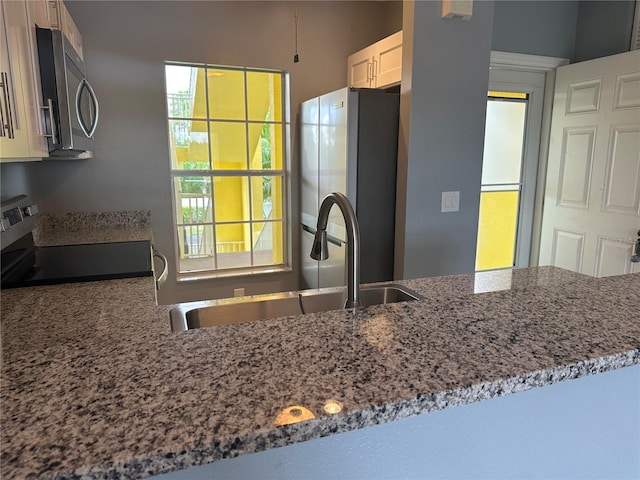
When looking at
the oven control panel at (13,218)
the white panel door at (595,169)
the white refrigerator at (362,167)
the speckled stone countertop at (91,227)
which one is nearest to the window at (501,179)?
the white panel door at (595,169)

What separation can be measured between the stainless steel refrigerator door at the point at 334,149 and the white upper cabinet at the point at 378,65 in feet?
1.22

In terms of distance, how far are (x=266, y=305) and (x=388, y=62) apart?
187 centimetres

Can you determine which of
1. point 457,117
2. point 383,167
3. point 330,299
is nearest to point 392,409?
point 330,299

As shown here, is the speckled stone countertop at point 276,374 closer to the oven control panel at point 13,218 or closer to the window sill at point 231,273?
the oven control panel at point 13,218

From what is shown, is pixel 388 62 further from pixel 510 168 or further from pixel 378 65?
pixel 510 168

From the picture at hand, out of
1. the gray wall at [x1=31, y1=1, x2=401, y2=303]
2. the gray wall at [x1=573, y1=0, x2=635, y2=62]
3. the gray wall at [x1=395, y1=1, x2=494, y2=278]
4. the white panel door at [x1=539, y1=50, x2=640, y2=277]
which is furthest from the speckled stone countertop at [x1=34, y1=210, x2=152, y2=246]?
the gray wall at [x1=573, y1=0, x2=635, y2=62]

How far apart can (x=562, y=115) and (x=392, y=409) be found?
3161 mm

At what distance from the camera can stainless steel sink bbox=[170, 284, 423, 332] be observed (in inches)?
49.4

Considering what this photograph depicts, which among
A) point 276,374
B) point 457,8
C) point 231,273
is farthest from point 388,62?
point 276,374

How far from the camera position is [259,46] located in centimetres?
A: 301

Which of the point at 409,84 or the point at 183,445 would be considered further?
the point at 409,84

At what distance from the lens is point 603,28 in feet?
9.49

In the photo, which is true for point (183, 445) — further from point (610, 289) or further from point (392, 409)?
point (610, 289)

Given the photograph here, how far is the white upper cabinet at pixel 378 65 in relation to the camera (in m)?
2.45
